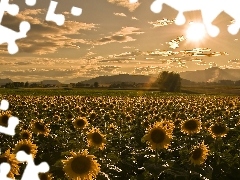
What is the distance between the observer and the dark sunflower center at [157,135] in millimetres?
7910

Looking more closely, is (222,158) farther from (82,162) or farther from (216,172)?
(82,162)

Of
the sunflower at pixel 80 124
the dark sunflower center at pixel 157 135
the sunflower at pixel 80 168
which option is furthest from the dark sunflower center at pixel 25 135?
the sunflower at pixel 80 168

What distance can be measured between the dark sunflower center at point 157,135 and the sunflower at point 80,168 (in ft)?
7.24

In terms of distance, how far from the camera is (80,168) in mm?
6016

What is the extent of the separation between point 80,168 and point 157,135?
2.39 metres

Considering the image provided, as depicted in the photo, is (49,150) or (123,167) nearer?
(123,167)

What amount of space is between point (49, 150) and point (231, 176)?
4.89 meters

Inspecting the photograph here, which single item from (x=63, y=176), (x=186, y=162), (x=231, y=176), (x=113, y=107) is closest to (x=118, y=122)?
(x=113, y=107)

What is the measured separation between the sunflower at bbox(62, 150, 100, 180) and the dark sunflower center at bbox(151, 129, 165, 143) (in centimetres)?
221

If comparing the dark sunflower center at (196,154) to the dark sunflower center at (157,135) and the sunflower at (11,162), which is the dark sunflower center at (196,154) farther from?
the sunflower at (11,162)

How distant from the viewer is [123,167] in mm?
9938

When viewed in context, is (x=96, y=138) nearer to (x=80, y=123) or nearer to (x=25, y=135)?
(x=25, y=135)

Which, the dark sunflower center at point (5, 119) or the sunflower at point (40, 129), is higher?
the dark sunflower center at point (5, 119)

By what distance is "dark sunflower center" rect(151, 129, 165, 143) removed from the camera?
791cm
